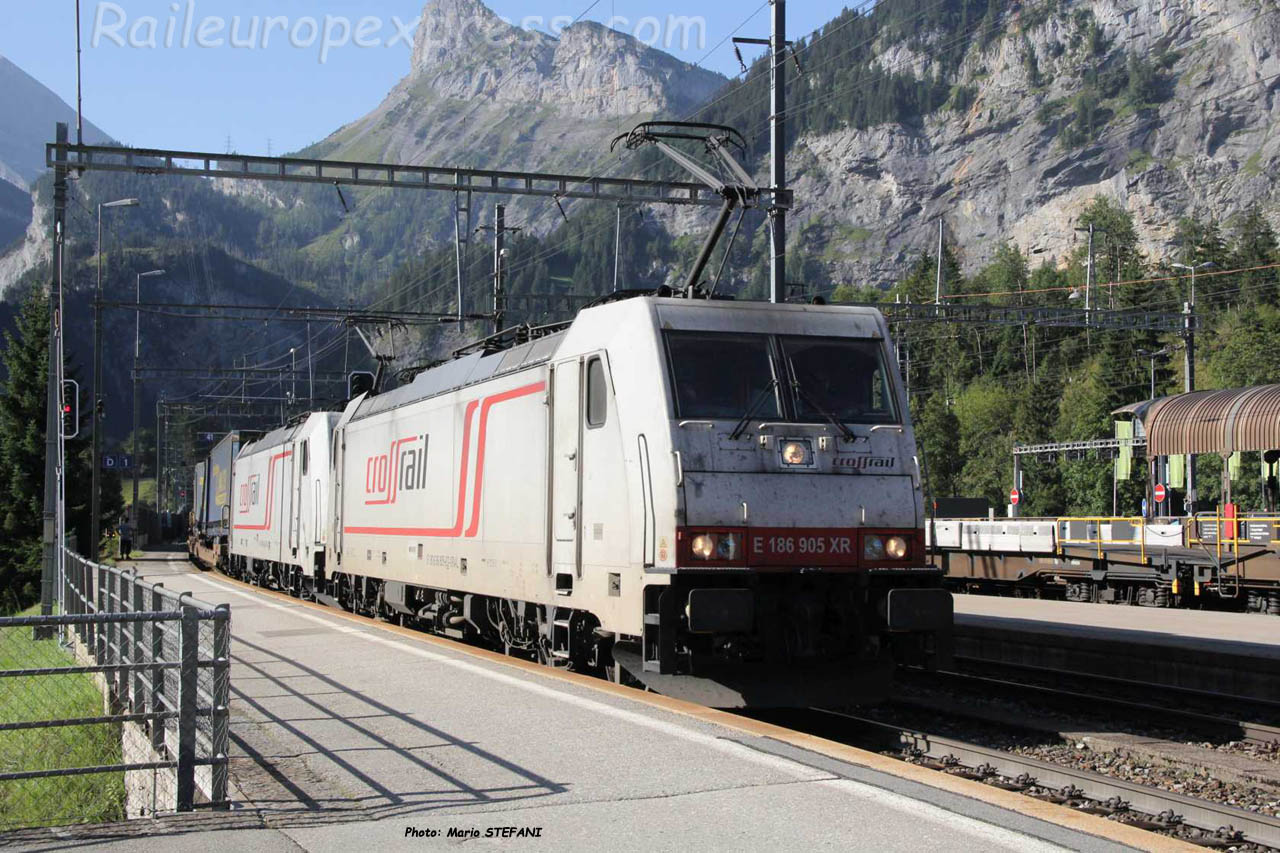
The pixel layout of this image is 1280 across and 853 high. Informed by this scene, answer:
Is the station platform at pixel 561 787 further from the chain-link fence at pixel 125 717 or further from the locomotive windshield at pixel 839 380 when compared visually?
the locomotive windshield at pixel 839 380

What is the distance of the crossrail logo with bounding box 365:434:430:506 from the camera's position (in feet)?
54.4

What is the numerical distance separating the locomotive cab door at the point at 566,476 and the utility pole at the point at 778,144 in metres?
7.90

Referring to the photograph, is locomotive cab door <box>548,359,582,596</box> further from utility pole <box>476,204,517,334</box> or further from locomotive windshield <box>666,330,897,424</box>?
utility pole <box>476,204,517,334</box>

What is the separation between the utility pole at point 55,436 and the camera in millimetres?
22953

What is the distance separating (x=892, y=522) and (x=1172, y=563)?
16557 mm

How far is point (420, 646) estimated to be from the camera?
1422 centimetres

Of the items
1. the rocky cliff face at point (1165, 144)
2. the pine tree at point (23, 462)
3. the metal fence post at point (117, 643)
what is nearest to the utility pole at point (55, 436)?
the metal fence post at point (117, 643)

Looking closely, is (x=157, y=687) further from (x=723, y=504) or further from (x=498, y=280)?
(x=498, y=280)

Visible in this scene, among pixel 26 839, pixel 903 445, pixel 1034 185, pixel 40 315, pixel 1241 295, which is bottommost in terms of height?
pixel 26 839

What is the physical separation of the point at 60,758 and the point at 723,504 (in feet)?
21.9

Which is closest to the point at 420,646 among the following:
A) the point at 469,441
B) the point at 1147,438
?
the point at 469,441

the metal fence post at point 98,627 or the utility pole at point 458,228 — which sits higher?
the utility pole at point 458,228

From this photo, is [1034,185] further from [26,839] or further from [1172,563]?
[26,839]

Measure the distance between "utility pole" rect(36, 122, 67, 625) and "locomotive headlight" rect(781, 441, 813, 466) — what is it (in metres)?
16.1
